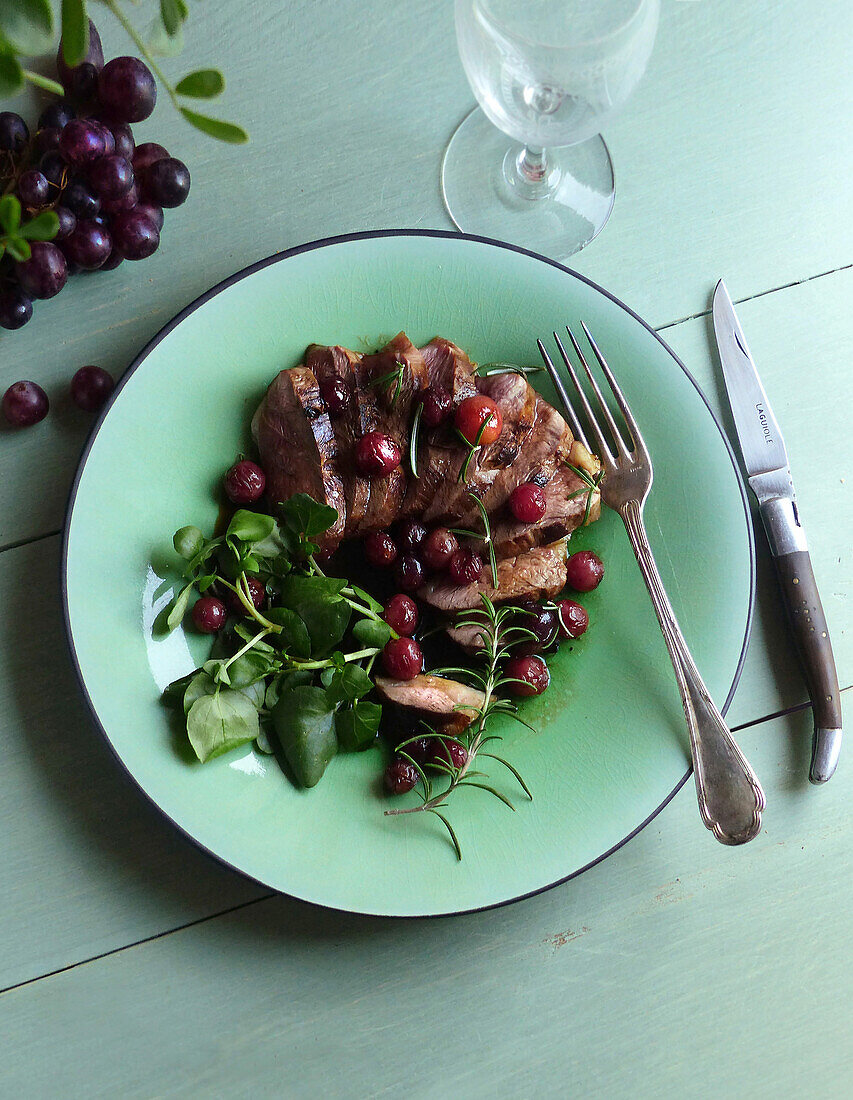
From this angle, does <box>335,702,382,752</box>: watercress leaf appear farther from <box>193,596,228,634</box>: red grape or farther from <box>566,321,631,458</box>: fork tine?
<box>566,321,631,458</box>: fork tine

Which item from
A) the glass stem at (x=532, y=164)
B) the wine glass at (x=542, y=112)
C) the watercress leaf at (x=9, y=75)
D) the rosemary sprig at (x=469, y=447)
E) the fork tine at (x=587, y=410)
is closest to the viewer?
the watercress leaf at (x=9, y=75)

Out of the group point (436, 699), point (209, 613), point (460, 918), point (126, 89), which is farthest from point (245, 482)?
point (460, 918)

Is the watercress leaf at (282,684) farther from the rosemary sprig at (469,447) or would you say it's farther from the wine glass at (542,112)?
the wine glass at (542,112)

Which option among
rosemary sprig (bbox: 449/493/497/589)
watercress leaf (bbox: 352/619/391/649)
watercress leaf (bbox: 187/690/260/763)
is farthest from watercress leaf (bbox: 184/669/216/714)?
rosemary sprig (bbox: 449/493/497/589)

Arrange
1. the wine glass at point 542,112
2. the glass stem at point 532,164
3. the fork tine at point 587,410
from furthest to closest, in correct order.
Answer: the glass stem at point 532,164, the fork tine at point 587,410, the wine glass at point 542,112

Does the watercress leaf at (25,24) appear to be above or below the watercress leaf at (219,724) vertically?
above

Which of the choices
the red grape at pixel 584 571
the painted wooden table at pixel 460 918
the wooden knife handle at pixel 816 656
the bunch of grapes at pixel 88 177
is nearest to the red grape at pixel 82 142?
the bunch of grapes at pixel 88 177

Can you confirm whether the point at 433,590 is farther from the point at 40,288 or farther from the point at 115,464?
the point at 40,288

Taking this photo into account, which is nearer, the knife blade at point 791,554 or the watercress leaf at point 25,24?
the watercress leaf at point 25,24
